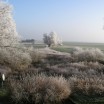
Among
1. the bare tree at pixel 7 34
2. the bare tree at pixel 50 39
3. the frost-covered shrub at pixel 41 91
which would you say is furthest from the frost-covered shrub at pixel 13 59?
the bare tree at pixel 50 39

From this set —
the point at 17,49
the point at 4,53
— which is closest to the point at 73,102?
the point at 17,49

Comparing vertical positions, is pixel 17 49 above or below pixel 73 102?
above

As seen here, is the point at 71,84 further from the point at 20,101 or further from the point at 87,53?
the point at 87,53

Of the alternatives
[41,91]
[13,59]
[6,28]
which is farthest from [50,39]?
[41,91]

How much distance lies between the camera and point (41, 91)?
1419cm

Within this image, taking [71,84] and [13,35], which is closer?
[71,84]

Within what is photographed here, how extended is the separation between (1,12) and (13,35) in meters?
2.47

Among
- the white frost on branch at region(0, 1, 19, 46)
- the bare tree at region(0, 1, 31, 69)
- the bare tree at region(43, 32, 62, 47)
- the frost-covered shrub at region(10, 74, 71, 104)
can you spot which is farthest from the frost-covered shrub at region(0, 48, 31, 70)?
the bare tree at region(43, 32, 62, 47)

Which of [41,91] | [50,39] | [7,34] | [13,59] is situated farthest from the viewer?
[50,39]

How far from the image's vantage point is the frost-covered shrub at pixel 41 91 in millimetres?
13773

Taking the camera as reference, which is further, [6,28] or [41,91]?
[6,28]

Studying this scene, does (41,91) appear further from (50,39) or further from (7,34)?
(50,39)

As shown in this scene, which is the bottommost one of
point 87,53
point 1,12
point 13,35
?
point 87,53

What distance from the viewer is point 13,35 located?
27.2m
